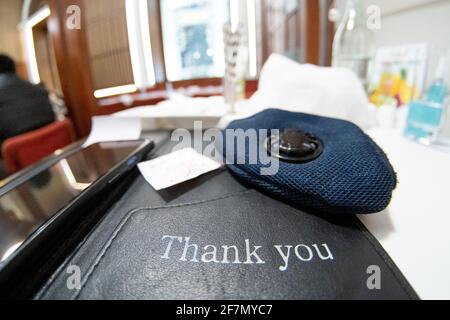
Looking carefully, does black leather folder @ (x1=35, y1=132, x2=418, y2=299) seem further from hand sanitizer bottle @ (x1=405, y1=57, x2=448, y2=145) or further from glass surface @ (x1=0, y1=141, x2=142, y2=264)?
hand sanitizer bottle @ (x1=405, y1=57, x2=448, y2=145)

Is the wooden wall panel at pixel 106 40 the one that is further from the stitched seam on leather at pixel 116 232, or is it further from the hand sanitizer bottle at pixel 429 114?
the hand sanitizer bottle at pixel 429 114

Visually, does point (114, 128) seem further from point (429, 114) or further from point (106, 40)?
point (429, 114)

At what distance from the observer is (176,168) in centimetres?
39

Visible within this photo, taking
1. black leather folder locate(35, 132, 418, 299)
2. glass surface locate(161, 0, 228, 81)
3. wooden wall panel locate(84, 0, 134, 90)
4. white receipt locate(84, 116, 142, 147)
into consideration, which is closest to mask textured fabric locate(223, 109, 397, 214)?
black leather folder locate(35, 132, 418, 299)

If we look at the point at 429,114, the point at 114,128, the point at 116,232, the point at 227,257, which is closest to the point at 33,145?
the point at 114,128

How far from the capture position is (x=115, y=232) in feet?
0.84

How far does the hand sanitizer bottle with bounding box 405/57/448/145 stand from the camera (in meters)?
0.49

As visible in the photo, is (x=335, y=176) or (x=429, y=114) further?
(x=429, y=114)

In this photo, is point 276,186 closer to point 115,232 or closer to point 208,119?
point 115,232

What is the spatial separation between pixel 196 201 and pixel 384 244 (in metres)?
0.22

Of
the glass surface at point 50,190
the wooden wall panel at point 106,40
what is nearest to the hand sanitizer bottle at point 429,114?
the glass surface at point 50,190

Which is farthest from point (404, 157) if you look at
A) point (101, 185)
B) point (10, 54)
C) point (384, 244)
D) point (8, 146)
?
point (10, 54)

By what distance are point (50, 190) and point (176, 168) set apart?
0.18 metres
